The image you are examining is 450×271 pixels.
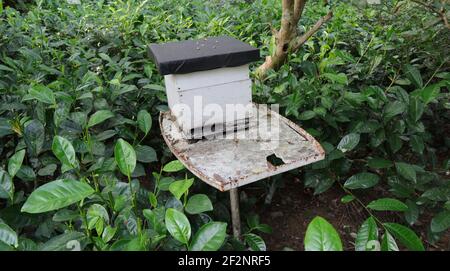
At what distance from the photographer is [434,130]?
2217 millimetres

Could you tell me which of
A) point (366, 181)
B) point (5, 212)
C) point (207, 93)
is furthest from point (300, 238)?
point (5, 212)

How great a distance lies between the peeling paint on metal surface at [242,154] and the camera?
3.84 ft

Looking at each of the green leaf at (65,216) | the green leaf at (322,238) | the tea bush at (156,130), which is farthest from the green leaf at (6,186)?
the green leaf at (322,238)

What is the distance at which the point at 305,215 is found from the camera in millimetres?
1765

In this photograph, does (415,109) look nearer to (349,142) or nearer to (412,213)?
(349,142)

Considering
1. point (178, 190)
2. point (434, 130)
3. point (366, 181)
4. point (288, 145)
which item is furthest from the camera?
point (434, 130)

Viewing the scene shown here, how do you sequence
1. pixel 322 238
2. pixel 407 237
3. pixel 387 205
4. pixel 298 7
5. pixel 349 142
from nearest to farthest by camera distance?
pixel 322 238 → pixel 407 237 → pixel 387 205 → pixel 349 142 → pixel 298 7

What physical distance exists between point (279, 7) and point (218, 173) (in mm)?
2294

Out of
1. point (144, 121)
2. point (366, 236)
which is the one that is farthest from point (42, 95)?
point (366, 236)

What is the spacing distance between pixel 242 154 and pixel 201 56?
35cm

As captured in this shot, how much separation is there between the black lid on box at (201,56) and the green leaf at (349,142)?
1.75 ft

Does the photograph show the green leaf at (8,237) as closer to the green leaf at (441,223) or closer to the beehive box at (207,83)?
the beehive box at (207,83)

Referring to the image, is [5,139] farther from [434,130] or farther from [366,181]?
[434,130]

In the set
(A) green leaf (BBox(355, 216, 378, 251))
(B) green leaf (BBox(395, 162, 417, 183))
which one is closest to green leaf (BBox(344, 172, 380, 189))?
(B) green leaf (BBox(395, 162, 417, 183))
